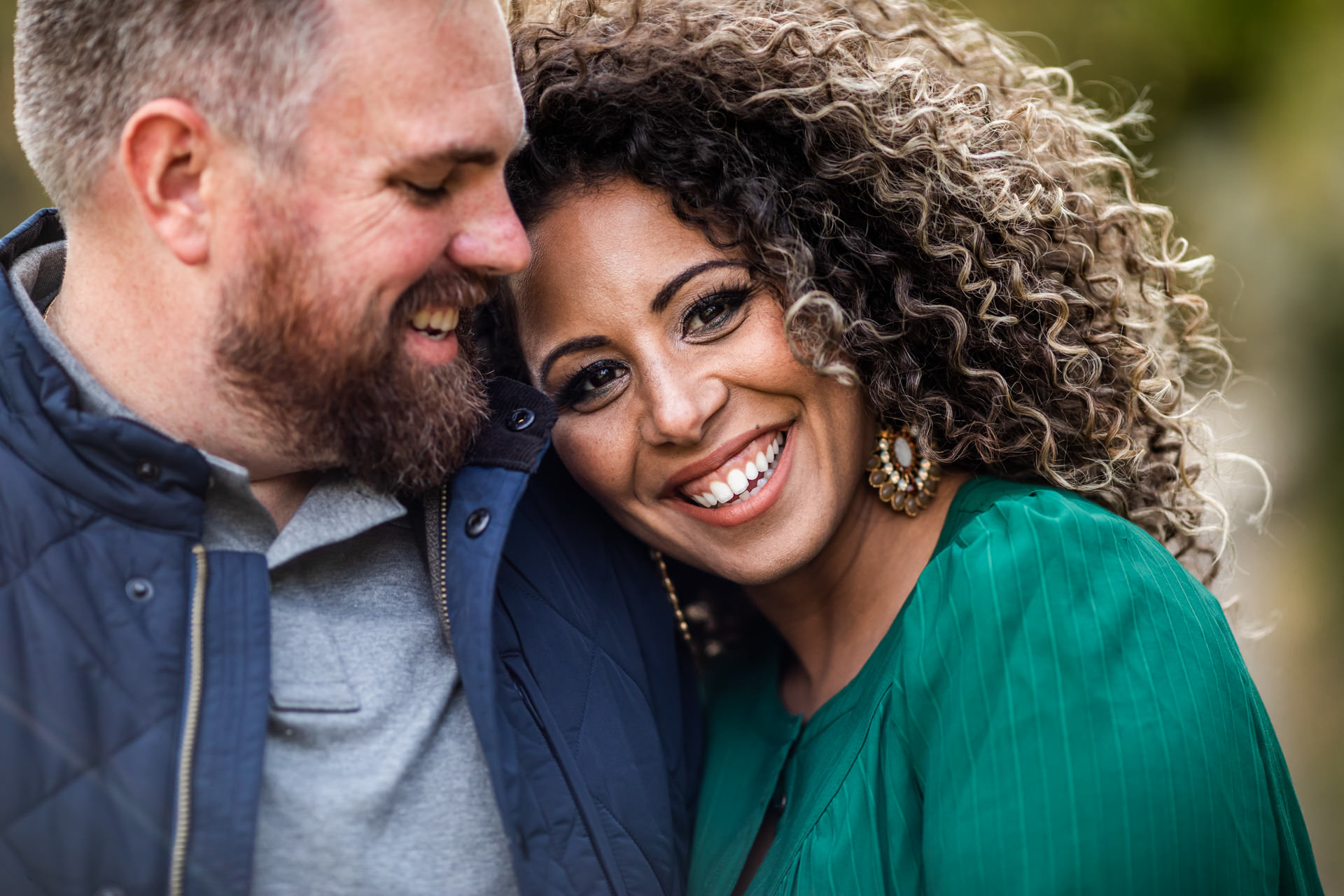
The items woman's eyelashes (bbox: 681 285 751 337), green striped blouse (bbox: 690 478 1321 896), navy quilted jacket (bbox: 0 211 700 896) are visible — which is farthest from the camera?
woman's eyelashes (bbox: 681 285 751 337)

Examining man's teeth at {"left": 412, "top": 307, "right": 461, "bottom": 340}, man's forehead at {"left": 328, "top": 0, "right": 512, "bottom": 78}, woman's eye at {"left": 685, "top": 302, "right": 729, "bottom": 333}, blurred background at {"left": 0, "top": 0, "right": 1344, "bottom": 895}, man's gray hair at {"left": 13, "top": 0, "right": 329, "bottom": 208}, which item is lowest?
blurred background at {"left": 0, "top": 0, "right": 1344, "bottom": 895}

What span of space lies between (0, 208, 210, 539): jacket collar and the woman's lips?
2.97 feet

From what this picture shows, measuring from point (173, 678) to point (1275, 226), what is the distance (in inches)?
220

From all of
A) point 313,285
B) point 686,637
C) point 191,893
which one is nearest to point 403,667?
point 191,893

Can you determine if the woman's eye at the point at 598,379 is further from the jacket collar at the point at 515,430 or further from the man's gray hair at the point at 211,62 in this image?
the man's gray hair at the point at 211,62

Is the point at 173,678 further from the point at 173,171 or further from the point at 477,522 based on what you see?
the point at 173,171

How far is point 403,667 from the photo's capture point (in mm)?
1772

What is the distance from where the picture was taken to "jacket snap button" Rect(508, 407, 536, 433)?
198 centimetres

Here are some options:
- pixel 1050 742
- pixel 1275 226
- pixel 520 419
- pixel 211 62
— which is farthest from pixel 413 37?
pixel 1275 226

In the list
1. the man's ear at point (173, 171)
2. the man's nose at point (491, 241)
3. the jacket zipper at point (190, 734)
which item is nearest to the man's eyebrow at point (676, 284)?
the man's nose at point (491, 241)

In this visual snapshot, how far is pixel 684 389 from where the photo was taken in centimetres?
201

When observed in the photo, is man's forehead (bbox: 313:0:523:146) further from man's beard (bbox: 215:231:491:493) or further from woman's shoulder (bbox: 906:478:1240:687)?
woman's shoulder (bbox: 906:478:1240:687)

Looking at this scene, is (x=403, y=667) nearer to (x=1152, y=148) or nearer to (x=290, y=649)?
(x=290, y=649)

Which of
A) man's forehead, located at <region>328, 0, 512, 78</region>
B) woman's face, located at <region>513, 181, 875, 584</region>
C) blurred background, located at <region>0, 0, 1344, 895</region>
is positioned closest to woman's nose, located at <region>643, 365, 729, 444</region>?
woman's face, located at <region>513, 181, 875, 584</region>
